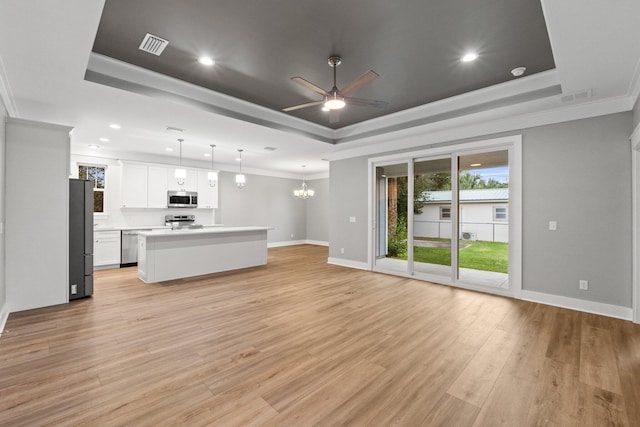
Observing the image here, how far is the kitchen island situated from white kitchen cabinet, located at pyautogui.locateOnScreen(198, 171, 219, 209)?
8.26 ft

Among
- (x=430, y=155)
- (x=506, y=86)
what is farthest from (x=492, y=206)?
(x=506, y=86)

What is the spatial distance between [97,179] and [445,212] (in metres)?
7.82

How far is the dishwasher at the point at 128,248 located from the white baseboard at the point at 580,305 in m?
7.69

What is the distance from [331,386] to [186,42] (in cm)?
355

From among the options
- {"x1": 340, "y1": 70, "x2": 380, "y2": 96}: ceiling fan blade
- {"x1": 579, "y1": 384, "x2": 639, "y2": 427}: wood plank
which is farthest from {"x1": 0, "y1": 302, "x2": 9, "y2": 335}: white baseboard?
{"x1": 579, "y1": 384, "x2": 639, "y2": 427}: wood plank

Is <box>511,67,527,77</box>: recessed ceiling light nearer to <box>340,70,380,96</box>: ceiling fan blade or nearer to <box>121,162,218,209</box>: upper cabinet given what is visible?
<box>340,70,380,96</box>: ceiling fan blade

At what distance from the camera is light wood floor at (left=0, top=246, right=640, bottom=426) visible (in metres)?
1.82

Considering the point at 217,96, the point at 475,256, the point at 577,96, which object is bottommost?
the point at 475,256

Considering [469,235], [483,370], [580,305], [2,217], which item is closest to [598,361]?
[483,370]

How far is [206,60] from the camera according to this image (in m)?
3.34

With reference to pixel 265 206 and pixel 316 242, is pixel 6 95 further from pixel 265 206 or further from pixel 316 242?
pixel 316 242

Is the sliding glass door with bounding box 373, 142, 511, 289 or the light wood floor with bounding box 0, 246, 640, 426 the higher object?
the sliding glass door with bounding box 373, 142, 511, 289

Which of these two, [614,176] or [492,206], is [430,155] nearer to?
[492,206]

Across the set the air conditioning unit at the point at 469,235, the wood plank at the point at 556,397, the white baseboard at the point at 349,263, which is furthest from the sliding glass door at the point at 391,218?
the wood plank at the point at 556,397
